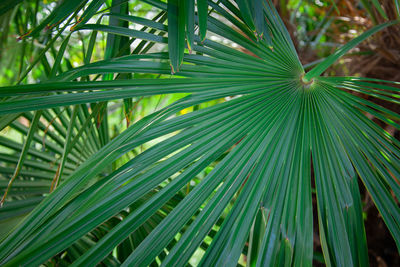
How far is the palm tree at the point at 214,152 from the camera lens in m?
0.53

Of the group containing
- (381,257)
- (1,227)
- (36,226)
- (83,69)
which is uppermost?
(83,69)

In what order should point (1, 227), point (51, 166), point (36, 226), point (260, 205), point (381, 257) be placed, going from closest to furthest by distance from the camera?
point (36, 226)
point (260, 205)
point (1, 227)
point (51, 166)
point (381, 257)

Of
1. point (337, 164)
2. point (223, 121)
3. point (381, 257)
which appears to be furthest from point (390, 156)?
point (381, 257)

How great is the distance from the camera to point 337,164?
0.68m

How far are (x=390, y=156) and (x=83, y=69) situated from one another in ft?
2.05

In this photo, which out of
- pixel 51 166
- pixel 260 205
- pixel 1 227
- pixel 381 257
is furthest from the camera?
pixel 381 257

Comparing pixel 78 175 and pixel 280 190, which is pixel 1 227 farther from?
pixel 280 190

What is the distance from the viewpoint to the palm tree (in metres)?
0.53

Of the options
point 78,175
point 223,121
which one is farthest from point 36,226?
point 223,121

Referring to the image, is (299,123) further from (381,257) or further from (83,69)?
(381,257)

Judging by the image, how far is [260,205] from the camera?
2.07 ft

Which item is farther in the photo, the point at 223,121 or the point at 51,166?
the point at 51,166

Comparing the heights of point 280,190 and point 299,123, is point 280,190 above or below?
below

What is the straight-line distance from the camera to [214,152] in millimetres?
634
